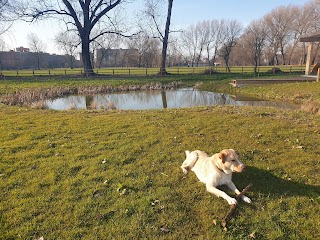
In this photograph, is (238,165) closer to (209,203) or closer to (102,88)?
(209,203)

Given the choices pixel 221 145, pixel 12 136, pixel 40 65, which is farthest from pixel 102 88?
pixel 40 65

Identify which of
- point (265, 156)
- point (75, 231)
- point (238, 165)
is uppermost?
point (238, 165)

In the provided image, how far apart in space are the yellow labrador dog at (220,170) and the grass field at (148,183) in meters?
0.14

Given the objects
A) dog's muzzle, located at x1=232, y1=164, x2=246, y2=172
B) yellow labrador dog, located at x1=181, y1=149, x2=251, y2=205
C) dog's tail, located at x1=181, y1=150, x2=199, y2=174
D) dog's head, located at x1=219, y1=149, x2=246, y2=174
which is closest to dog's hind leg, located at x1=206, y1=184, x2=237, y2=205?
yellow labrador dog, located at x1=181, y1=149, x2=251, y2=205

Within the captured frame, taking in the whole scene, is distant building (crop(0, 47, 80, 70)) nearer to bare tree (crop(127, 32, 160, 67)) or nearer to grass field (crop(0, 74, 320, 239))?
bare tree (crop(127, 32, 160, 67))

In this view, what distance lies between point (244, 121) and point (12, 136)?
7.74 m

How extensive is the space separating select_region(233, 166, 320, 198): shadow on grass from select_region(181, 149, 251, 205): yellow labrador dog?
0.41 metres

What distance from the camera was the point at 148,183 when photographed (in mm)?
4680

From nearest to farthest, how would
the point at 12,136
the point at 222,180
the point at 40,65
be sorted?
the point at 222,180 < the point at 12,136 < the point at 40,65

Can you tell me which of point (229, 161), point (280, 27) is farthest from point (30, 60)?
point (229, 161)

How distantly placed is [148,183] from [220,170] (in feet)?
4.53

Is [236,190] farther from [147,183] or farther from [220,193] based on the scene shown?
[147,183]

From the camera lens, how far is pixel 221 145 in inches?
257

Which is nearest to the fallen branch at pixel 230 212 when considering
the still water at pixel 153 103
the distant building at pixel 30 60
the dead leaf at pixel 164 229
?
the dead leaf at pixel 164 229
